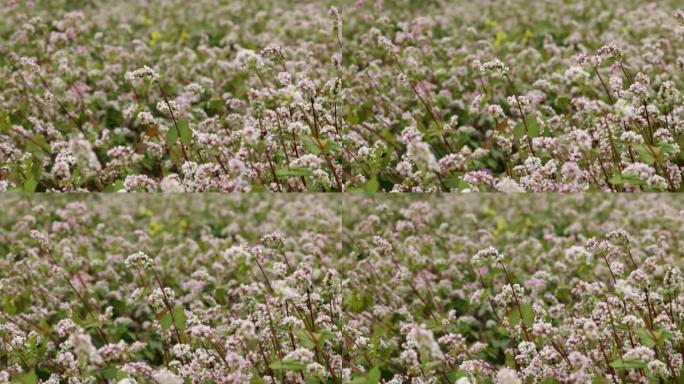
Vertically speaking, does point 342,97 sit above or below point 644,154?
above

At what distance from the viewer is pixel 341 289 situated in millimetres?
4676

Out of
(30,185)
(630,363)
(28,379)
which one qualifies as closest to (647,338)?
(630,363)

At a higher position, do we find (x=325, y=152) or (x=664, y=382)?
(x=325, y=152)

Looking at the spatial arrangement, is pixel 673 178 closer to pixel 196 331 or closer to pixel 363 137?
pixel 363 137

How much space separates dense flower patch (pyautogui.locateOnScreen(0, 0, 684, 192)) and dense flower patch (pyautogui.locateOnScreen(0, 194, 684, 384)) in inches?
16.1

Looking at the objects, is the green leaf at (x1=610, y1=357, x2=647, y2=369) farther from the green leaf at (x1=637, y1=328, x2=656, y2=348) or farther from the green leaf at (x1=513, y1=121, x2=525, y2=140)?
the green leaf at (x1=513, y1=121, x2=525, y2=140)

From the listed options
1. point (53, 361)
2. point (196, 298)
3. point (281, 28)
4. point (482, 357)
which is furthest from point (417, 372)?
point (281, 28)

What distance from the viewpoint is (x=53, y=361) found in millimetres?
4578

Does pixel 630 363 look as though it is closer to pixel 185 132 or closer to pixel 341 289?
pixel 341 289

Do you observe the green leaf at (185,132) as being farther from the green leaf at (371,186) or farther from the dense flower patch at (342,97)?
the green leaf at (371,186)

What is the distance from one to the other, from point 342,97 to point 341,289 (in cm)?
103

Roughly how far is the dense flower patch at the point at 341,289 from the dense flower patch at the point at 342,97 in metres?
0.41

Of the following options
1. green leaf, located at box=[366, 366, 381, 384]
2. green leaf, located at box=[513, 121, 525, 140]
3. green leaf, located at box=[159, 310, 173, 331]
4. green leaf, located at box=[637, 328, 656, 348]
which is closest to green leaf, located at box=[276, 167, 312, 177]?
green leaf, located at box=[159, 310, 173, 331]

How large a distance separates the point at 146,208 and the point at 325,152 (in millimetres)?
2351
